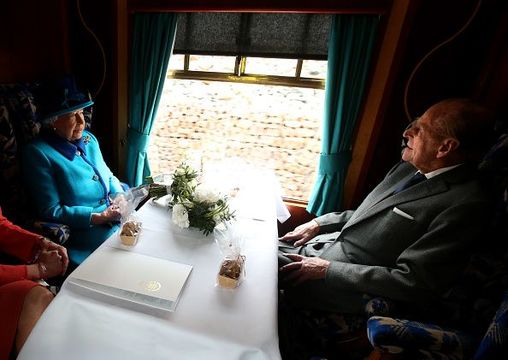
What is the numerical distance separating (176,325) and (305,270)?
68 cm

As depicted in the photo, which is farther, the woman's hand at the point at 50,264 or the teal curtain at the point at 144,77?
the teal curtain at the point at 144,77

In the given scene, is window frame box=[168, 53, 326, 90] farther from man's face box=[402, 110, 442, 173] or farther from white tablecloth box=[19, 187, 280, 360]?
white tablecloth box=[19, 187, 280, 360]

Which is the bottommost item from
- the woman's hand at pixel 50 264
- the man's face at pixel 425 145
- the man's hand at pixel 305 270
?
the woman's hand at pixel 50 264

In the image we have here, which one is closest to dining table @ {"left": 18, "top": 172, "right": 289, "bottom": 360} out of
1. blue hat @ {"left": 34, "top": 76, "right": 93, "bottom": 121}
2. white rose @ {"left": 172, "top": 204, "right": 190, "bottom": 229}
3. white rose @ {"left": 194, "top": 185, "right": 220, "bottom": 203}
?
white rose @ {"left": 172, "top": 204, "right": 190, "bottom": 229}

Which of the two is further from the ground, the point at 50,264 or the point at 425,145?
the point at 425,145

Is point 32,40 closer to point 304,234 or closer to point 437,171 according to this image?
point 304,234

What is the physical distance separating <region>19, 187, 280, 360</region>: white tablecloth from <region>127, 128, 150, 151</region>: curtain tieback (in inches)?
64.4

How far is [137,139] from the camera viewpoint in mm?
2332

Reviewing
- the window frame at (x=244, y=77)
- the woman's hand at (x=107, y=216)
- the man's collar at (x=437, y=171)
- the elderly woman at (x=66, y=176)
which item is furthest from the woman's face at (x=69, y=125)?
the man's collar at (x=437, y=171)

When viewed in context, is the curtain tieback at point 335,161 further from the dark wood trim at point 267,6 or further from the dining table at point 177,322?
the dining table at point 177,322

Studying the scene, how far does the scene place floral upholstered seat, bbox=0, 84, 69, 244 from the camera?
138 cm

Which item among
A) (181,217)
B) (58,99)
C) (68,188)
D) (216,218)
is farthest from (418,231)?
(58,99)

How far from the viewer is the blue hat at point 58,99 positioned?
1.46m

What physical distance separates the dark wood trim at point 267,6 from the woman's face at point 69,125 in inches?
41.6
